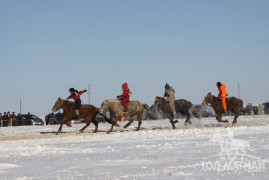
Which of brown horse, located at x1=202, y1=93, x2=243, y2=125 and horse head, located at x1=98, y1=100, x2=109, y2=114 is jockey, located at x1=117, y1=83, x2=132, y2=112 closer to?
horse head, located at x1=98, y1=100, x2=109, y2=114

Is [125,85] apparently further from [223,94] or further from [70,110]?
[223,94]

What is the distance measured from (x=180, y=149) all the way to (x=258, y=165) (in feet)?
12.3

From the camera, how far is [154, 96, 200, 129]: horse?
2392 cm

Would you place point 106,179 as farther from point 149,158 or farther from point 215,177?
point 149,158

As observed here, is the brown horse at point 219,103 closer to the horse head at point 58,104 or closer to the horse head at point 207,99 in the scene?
the horse head at point 207,99

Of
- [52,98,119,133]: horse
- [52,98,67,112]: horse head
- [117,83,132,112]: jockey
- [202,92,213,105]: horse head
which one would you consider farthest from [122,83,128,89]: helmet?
[202,92,213,105]: horse head

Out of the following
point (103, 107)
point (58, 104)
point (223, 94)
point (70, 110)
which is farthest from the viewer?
point (223, 94)

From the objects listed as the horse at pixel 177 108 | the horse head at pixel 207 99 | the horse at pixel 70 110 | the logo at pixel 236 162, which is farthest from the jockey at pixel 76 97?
the logo at pixel 236 162

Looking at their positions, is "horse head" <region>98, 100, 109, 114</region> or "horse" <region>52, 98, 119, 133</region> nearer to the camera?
"horse head" <region>98, 100, 109, 114</region>

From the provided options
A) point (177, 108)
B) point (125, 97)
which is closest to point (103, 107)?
point (125, 97)

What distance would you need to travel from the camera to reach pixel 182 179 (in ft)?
23.0

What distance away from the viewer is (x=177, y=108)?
24938 millimetres

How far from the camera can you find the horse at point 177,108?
78.5 feet

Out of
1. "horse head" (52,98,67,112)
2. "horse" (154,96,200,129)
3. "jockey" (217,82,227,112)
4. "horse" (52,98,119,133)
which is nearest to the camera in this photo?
"horse head" (52,98,67,112)
